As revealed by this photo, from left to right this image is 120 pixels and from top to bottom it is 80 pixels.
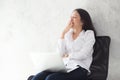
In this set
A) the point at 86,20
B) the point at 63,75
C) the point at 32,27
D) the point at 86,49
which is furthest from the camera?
the point at 32,27

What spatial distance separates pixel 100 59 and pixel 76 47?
0.26 metres

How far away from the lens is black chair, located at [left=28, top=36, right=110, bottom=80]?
264 centimetres

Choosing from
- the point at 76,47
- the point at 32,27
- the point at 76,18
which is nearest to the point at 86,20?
the point at 76,18

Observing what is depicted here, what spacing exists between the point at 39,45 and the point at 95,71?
0.80 metres

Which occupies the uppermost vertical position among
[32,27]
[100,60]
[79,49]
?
[32,27]

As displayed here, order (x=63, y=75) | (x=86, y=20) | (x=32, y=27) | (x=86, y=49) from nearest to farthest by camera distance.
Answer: (x=63, y=75) < (x=86, y=49) < (x=86, y=20) < (x=32, y=27)

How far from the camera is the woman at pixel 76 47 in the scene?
2.51 metres

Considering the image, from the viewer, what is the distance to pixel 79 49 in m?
2.71

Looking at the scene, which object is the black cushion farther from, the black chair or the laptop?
the laptop

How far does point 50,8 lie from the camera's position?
310 cm

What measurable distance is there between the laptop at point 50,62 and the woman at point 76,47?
2.0 inches

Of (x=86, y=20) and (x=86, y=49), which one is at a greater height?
(x=86, y=20)

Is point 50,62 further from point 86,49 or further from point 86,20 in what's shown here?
point 86,20

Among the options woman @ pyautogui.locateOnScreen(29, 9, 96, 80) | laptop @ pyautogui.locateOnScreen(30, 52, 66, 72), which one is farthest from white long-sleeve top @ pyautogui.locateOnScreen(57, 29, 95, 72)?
laptop @ pyautogui.locateOnScreen(30, 52, 66, 72)
